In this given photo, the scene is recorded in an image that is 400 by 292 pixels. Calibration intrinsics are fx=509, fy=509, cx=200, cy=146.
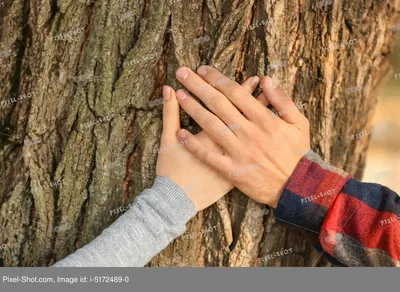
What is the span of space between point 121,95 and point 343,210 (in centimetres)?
69

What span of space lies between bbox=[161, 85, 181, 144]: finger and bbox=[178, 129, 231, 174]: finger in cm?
3

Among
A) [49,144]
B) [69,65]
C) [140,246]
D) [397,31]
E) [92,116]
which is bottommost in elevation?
[140,246]

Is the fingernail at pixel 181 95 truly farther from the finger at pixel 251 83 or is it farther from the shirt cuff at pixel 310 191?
the shirt cuff at pixel 310 191

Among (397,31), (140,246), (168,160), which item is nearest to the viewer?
(140,246)

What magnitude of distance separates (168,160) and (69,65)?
40 cm

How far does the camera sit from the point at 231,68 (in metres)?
1.41

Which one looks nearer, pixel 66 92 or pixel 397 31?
pixel 66 92

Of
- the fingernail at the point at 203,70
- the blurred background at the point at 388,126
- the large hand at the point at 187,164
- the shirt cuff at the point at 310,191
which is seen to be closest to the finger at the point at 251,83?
the large hand at the point at 187,164

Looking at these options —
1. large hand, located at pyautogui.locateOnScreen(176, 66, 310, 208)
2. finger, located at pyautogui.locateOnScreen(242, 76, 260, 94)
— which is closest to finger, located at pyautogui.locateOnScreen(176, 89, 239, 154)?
large hand, located at pyautogui.locateOnScreen(176, 66, 310, 208)

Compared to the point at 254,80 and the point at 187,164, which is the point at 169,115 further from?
the point at 254,80

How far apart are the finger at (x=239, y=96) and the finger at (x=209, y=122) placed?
0.07 m

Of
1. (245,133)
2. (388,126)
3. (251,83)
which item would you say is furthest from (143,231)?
(388,126)

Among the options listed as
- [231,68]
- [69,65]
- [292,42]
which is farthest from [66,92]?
[292,42]

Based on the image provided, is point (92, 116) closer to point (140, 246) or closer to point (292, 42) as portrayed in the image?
point (140, 246)
